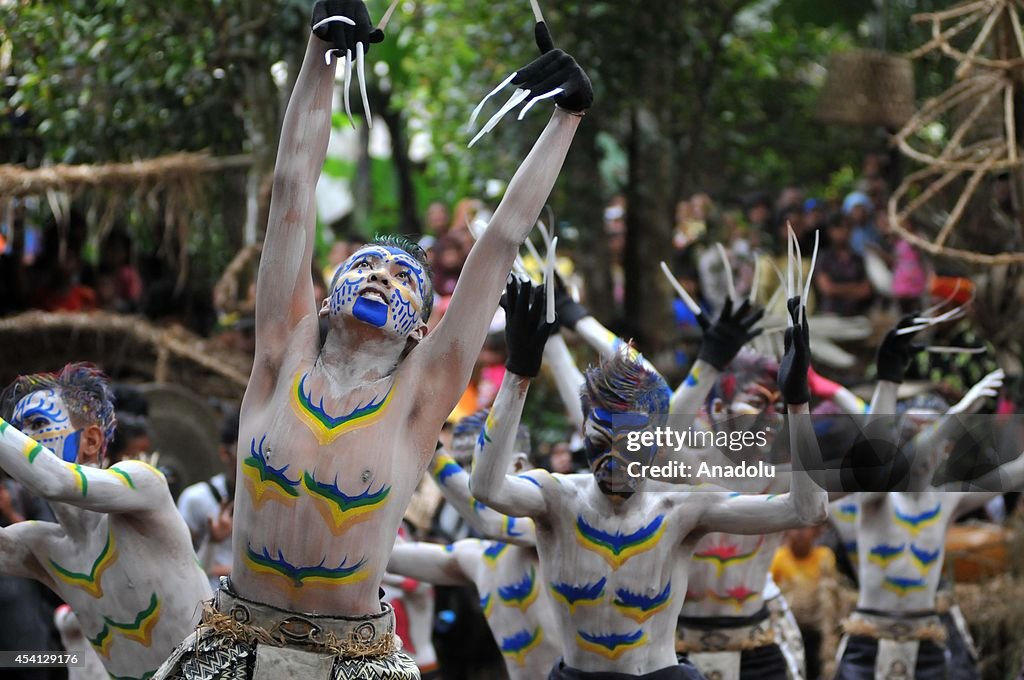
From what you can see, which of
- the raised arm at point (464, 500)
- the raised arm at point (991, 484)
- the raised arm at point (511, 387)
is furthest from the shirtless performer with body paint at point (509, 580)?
the raised arm at point (991, 484)

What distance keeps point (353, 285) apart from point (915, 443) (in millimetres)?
3960

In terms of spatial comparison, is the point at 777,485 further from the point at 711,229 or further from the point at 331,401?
the point at 711,229

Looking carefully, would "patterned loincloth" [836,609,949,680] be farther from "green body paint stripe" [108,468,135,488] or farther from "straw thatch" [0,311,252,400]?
"straw thatch" [0,311,252,400]

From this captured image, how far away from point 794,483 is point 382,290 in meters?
1.39

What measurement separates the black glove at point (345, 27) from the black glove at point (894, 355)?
3.06 m

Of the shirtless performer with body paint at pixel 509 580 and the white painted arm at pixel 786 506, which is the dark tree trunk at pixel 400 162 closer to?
the shirtless performer with body paint at pixel 509 580

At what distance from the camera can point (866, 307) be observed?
12.2 meters

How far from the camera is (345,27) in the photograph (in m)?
4.29

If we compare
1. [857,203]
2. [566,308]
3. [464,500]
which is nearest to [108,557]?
[464,500]

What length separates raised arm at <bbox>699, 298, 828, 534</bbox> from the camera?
4727 mm

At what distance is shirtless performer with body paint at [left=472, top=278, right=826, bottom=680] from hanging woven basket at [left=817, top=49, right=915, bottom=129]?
804cm

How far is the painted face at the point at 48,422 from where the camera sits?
5242 millimetres

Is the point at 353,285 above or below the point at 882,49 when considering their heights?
above

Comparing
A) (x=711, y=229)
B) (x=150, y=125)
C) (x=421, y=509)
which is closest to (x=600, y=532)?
(x=421, y=509)
